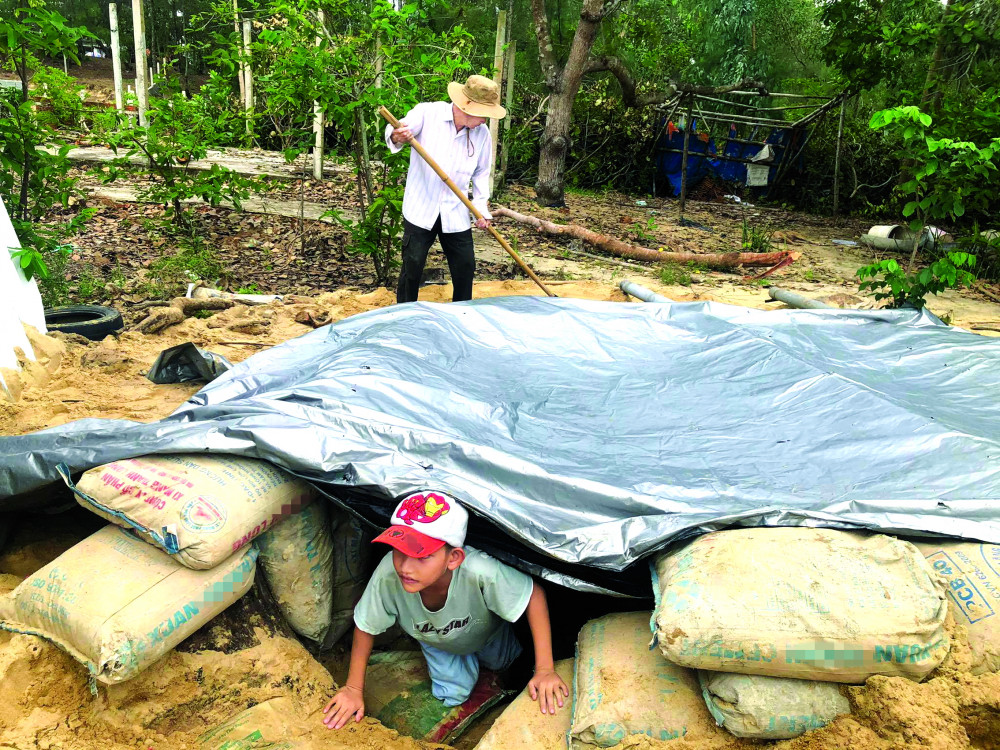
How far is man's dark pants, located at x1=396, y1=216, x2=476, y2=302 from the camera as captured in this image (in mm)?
4402

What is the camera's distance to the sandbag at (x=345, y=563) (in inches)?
99.1

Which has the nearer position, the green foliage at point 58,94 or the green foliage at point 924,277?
the green foliage at point 924,277

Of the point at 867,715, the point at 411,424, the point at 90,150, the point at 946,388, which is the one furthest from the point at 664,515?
the point at 90,150

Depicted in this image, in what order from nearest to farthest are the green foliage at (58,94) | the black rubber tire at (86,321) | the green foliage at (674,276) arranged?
1. the black rubber tire at (86,321)
2. the green foliage at (58,94)
3. the green foliage at (674,276)

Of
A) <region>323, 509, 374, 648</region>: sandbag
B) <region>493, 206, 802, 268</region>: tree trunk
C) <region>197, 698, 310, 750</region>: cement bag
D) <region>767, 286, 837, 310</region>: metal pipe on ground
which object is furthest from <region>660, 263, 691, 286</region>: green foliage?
<region>197, 698, 310, 750</region>: cement bag

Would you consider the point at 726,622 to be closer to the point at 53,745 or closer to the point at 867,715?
the point at 867,715

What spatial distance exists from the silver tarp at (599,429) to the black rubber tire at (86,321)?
1.41 m

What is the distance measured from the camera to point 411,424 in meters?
2.39

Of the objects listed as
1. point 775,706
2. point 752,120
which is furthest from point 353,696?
point 752,120

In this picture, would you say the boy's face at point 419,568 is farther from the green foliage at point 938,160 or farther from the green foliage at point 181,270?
the green foliage at point 181,270

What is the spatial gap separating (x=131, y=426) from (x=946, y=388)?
3.03m

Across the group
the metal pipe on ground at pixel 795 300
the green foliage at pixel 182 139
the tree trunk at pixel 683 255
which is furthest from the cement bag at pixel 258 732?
the tree trunk at pixel 683 255

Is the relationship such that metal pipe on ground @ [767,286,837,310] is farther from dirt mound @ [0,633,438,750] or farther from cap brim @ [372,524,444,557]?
dirt mound @ [0,633,438,750]

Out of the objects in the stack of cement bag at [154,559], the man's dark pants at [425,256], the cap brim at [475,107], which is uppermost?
the cap brim at [475,107]
